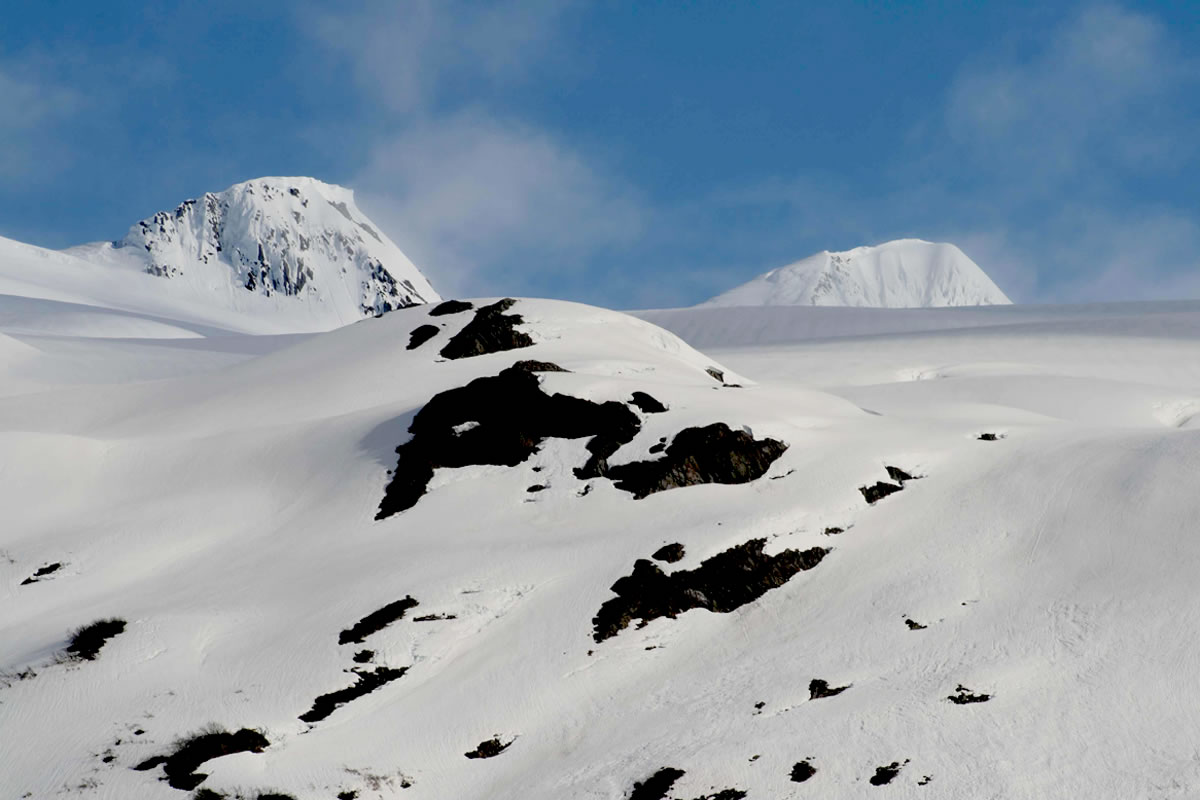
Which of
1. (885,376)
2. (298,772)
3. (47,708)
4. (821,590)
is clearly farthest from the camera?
(885,376)

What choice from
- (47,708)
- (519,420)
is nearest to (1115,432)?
(519,420)

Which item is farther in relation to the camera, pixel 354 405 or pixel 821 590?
pixel 354 405

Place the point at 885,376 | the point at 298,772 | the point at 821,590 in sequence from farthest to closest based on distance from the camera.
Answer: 1. the point at 885,376
2. the point at 821,590
3. the point at 298,772

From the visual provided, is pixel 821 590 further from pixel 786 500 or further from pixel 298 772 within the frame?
pixel 298 772

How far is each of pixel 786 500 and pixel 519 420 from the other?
1189 centimetres

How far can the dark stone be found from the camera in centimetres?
A: 2137

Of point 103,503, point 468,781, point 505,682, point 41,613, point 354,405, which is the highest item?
point 354,405

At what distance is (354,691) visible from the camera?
26625 mm

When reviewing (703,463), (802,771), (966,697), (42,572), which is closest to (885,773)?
(802,771)

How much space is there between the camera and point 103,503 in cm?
4044

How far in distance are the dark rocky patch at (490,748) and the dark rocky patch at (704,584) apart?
473 cm

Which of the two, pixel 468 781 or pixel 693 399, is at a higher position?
pixel 693 399

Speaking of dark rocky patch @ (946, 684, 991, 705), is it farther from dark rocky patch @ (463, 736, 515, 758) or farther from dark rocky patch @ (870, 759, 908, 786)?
dark rocky patch @ (463, 736, 515, 758)

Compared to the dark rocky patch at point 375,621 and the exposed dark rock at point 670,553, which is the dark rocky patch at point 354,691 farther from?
the exposed dark rock at point 670,553
